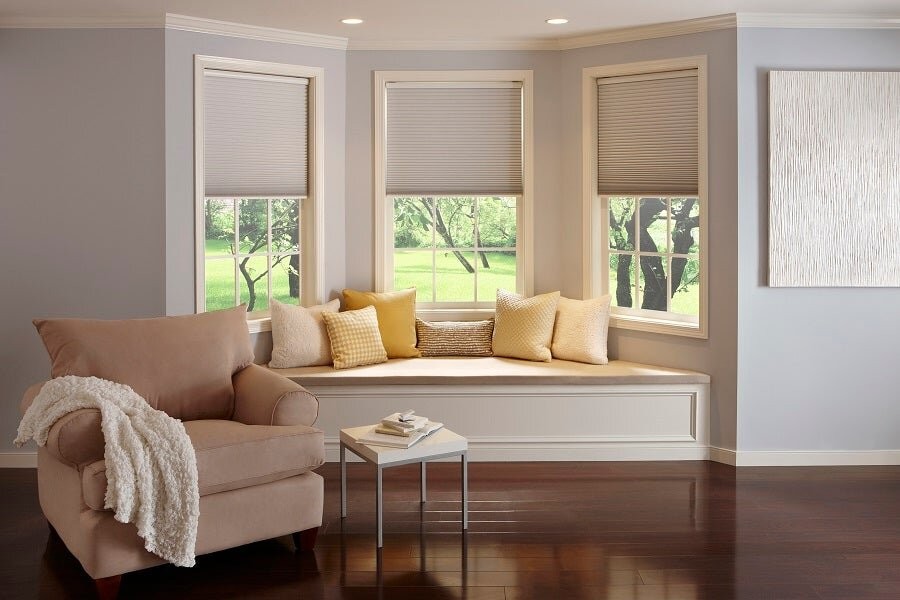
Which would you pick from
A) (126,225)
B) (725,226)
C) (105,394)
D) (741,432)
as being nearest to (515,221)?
(725,226)

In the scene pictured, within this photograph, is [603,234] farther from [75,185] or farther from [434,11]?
[75,185]

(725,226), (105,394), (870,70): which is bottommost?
(105,394)

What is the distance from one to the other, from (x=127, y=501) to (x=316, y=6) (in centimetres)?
287

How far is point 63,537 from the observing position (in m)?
3.93

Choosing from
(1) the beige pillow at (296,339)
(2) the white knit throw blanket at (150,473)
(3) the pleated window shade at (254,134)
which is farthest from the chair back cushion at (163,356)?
(3) the pleated window shade at (254,134)

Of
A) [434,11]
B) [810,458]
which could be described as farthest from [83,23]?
[810,458]

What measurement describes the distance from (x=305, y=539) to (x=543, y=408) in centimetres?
191

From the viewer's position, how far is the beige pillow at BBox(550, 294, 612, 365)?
5945 millimetres

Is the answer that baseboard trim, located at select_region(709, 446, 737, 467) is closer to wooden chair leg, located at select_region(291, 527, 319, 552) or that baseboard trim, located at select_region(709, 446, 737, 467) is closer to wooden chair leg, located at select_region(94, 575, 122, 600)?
wooden chair leg, located at select_region(291, 527, 319, 552)

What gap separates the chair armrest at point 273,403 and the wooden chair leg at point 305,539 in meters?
0.46

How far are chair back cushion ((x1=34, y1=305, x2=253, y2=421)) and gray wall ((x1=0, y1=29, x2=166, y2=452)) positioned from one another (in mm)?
1046

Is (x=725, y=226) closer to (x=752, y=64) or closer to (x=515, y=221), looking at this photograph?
(x=752, y=64)

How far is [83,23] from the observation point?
533 centimetres

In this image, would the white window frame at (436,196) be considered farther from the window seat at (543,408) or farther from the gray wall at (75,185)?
the gray wall at (75,185)
